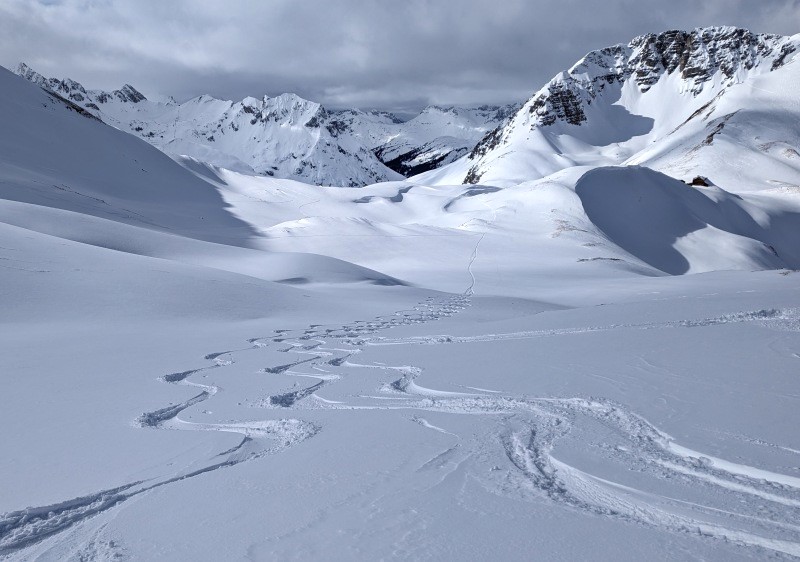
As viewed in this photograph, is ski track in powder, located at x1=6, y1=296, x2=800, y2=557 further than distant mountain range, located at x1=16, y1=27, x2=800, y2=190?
No

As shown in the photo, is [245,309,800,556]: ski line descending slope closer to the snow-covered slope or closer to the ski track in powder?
the ski track in powder

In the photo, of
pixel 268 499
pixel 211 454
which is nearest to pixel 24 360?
pixel 211 454

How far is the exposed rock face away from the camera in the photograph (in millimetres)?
162375

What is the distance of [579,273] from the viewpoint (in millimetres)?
29531

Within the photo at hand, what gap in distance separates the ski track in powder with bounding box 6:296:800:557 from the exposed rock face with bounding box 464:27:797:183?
147113 millimetres

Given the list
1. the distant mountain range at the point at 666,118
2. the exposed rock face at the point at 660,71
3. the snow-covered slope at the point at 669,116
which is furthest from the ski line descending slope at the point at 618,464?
the exposed rock face at the point at 660,71

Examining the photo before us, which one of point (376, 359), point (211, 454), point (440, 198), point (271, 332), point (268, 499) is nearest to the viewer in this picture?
point (268, 499)

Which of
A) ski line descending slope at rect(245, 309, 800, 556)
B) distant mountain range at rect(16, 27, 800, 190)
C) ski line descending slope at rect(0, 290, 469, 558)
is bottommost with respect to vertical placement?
ski line descending slope at rect(0, 290, 469, 558)

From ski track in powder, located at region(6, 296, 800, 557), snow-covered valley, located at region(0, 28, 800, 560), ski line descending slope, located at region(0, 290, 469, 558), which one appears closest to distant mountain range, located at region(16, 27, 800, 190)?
snow-covered valley, located at region(0, 28, 800, 560)

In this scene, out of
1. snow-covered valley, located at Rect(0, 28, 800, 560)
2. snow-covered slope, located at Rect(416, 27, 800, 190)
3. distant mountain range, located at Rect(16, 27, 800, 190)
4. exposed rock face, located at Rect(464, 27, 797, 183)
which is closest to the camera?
Answer: snow-covered valley, located at Rect(0, 28, 800, 560)

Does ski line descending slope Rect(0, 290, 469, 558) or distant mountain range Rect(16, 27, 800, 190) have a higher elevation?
distant mountain range Rect(16, 27, 800, 190)

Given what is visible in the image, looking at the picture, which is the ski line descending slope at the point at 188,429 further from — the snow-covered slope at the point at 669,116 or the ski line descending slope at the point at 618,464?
the snow-covered slope at the point at 669,116

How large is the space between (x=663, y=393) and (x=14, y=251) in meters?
15.7

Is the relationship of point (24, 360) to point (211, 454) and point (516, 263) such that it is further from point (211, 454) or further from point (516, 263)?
point (516, 263)
